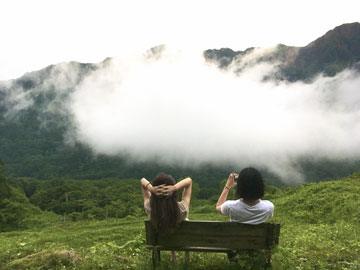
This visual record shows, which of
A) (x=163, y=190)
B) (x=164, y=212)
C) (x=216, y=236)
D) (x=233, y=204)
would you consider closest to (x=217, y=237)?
(x=216, y=236)

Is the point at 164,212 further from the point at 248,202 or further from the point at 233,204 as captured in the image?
the point at 248,202

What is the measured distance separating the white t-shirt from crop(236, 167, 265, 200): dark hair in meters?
0.22

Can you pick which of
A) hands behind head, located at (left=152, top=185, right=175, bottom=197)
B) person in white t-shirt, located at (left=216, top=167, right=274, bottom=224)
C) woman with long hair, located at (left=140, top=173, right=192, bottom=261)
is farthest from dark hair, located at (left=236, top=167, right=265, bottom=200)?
hands behind head, located at (left=152, top=185, right=175, bottom=197)

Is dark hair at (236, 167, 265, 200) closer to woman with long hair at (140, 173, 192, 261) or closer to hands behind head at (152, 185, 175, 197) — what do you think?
woman with long hair at (140, 173, 192, 261)

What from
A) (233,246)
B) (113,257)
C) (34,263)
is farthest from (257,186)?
(34,263)

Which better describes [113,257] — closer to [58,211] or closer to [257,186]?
[257,186]

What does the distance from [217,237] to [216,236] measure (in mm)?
28

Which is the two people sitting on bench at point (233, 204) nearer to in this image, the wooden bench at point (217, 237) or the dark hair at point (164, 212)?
the dark hair at point (164, 212)

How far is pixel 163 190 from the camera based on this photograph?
17.4 feet

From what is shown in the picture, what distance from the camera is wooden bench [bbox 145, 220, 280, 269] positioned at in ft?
16.9

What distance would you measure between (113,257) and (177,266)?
250 centimetres

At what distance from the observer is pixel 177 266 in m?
5.78

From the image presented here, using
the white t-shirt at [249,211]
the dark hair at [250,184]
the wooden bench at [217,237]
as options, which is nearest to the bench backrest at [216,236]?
the wooden bench at [217,237]

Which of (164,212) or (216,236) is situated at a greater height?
(164,212)
